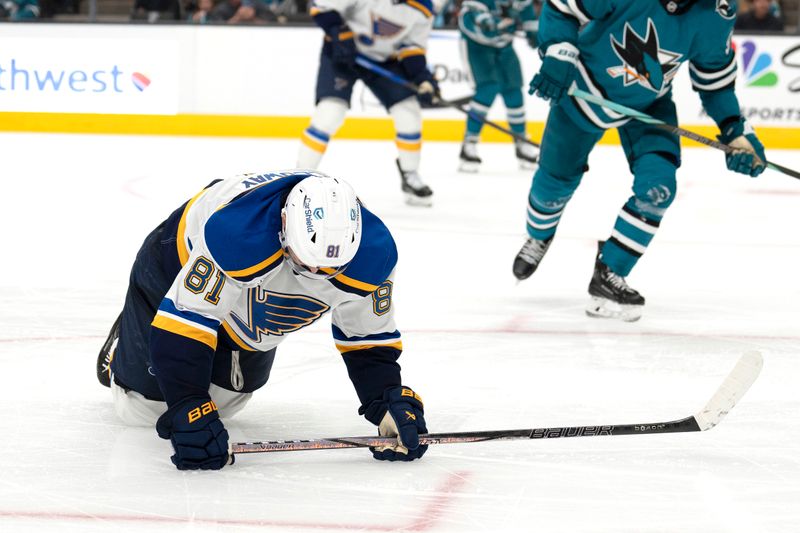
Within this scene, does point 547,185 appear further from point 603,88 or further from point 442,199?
point 442,199

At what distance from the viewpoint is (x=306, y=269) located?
2.04 metres

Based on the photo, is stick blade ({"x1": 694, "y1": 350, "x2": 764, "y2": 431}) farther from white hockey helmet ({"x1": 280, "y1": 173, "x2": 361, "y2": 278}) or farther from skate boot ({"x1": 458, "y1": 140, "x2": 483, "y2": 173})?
skate boot ({"x1": 458, "y1": 140, "x2": 483, "y2": 173})

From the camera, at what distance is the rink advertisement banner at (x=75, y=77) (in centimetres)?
404

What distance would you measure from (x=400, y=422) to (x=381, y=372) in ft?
0.36

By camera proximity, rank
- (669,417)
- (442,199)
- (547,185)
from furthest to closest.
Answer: (442,199)
(547,185)
(669,417)

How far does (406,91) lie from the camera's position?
222 inches

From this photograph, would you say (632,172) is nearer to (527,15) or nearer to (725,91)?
(725,91)


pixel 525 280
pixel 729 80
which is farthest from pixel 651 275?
pixel 729 80

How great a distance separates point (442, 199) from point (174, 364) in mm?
4043

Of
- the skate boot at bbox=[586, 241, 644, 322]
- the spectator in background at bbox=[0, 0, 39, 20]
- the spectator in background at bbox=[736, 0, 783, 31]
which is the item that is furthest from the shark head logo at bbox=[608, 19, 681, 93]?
the spectator in background at bbox=[0, 0, 39, 20]

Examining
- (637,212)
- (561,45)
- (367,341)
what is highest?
(561,45)

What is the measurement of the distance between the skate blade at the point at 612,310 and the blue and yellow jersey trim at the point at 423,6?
7.39 feet

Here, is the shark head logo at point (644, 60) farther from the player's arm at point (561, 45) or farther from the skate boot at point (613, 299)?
the skate boot at point (613, 299)

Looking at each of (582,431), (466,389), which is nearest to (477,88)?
(466,389)
